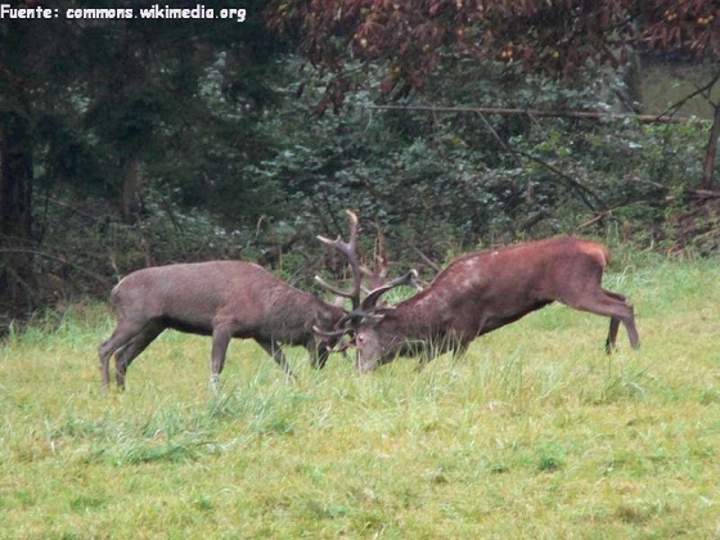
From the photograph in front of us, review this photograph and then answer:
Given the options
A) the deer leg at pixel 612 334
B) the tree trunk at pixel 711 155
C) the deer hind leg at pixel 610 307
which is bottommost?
the deer leg at pixel 612 334

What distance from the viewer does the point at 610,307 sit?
12.9m

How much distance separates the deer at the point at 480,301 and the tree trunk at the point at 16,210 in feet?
25.7

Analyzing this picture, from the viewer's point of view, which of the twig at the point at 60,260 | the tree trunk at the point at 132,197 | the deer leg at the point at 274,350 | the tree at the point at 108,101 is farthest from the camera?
the tree trunk at the point at 132,197

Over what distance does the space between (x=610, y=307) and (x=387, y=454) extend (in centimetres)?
488

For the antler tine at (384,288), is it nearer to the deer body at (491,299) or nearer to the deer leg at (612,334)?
the deer body at (491,299)

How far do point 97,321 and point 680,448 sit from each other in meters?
9.95

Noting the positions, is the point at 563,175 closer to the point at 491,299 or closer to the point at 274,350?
the point at 491,299

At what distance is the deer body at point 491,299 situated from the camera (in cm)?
1291

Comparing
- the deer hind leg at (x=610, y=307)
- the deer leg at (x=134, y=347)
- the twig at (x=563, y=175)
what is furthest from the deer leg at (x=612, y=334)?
the twig at (x=563, y=175)

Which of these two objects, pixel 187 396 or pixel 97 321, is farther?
pixel 97 321

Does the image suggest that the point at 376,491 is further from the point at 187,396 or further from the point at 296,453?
the point at 187,396

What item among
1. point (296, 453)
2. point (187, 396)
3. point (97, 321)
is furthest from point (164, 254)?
point (296, 453)

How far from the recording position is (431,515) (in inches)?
295

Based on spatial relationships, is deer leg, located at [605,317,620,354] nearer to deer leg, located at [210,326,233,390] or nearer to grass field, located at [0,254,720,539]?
grass field, located at [0,254,720,539]
